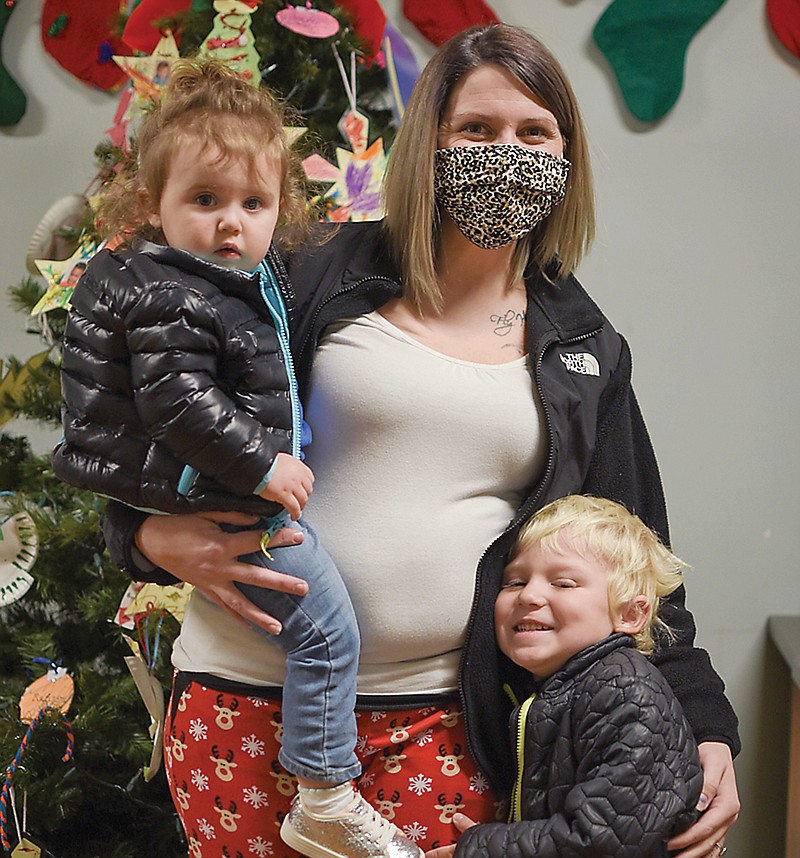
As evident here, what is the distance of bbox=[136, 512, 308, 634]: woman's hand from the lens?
1.30 meters

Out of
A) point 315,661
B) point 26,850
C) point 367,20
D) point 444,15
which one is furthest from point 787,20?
point 26,850

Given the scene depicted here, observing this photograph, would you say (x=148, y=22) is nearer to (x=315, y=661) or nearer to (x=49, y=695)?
(x=49, y=695)

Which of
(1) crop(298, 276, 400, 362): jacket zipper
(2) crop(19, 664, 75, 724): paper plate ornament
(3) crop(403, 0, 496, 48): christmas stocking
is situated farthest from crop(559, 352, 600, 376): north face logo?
(3) crop(403, 0, 496, 48): christmas stocking

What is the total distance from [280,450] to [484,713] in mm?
421

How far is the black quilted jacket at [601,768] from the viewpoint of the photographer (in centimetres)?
125

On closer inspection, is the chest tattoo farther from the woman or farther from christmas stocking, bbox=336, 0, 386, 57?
christmas stocking, bbox=336, 0, 386, 57

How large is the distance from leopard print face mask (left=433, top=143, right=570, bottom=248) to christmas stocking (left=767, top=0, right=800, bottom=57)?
1.54 meters

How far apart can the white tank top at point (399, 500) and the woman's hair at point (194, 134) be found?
0.27 m

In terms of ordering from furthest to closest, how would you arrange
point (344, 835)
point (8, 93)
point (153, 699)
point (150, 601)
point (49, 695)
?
1. point (8, 93)
2. point (49, 695)
3. point (150, 601)
4. point (153, 699)
5. point (344, 835)

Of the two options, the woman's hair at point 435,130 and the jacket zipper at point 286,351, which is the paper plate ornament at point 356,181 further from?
the jacket zipper at point 286,351

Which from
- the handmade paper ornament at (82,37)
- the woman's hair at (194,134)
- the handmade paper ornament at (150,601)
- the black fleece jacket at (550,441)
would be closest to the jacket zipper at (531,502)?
the black fleece jacket at (550,441)

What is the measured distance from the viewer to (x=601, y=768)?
126 centimetres

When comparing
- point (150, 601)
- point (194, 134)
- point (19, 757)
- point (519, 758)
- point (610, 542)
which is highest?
point (194, 134)

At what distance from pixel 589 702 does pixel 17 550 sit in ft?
4.60
